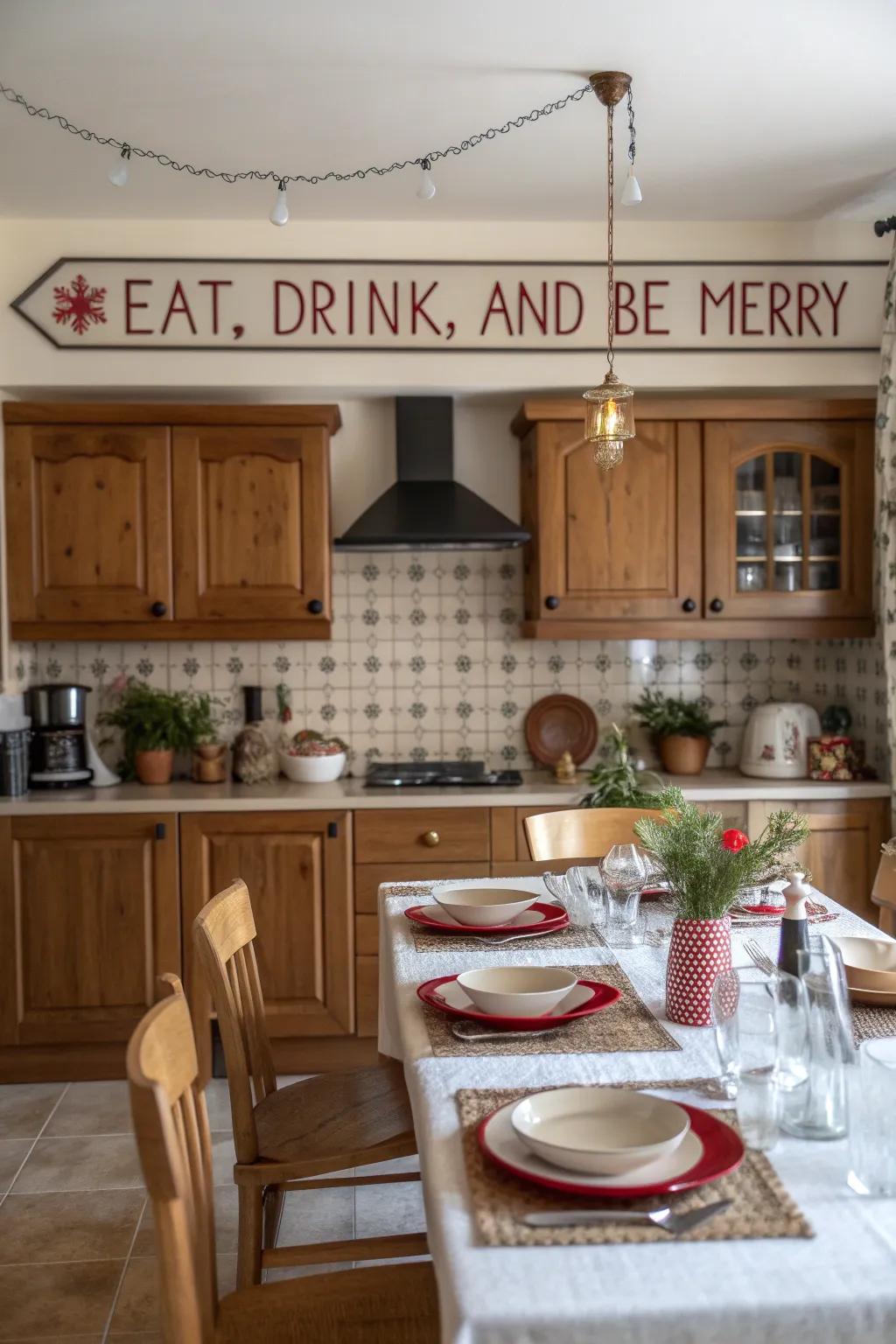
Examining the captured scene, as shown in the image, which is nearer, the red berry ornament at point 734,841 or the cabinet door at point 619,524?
the red berry ornament at point 734,841

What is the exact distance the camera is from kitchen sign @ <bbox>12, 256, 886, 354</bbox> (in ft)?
12.1

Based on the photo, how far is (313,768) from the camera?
3.87m

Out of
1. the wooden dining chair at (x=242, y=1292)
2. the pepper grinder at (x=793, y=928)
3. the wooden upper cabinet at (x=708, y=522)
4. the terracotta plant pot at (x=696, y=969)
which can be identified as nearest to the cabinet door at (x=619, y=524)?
the wooden upper cabinet at (x=708, y=522)

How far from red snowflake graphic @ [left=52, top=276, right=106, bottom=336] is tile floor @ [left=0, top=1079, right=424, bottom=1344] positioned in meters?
2.38

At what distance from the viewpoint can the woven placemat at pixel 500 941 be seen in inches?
82.9

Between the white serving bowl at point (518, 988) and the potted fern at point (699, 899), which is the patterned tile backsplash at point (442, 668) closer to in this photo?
the white serving bowl at point (518, 988)

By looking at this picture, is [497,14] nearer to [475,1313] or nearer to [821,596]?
[821,596]

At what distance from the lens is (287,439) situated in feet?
12.2

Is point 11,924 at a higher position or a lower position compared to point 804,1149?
lower

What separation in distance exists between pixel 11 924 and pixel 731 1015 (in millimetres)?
2764

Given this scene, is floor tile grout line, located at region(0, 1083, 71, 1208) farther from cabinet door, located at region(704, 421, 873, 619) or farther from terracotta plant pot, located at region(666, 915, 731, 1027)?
cabinet door, located at region(704, 421, 873, 619)

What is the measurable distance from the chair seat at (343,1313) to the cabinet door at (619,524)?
98.6 inches

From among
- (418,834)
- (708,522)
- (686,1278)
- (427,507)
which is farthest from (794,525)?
(686,1278)

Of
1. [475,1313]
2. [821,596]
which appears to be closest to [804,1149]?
[475,1313]
